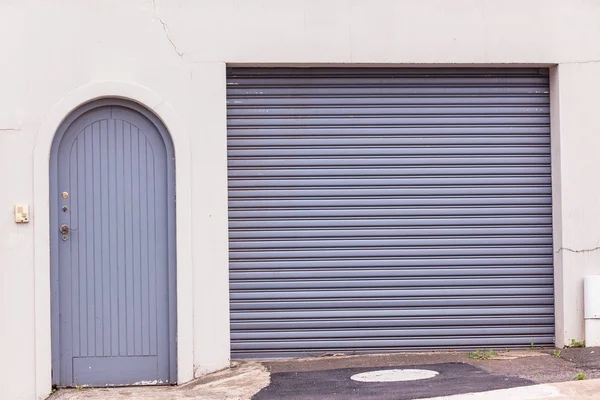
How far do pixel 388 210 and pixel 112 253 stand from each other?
275cm

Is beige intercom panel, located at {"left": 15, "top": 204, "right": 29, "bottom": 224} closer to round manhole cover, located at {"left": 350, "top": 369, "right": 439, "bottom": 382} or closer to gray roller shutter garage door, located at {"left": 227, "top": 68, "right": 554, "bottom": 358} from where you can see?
gray roller shutter garage door, located at {"left": 227, "top": 68, "right": 554, "bottom": 358}

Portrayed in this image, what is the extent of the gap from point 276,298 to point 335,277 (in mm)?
627

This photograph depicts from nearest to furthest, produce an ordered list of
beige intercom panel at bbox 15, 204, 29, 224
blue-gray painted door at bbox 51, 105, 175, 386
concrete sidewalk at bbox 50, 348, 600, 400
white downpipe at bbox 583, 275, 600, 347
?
concrete sidewalk at bbox 50, 348, 600, 400
beige intercom panel at bbox 15, 204, 29, 224
blue-gray painted door at bbox 51, 105, 175, 386
white downpipe at bbox 583, 275, 600, 347

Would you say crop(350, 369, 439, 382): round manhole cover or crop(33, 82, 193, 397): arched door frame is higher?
crop(33, 82, 193, 397): arched door frame

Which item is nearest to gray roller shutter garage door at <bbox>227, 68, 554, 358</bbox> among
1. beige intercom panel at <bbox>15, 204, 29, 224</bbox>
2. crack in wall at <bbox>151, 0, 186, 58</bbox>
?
crack in wall at <bbox>151, 0, 186, 58</bbox>

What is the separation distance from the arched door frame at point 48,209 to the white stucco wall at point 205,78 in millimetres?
13

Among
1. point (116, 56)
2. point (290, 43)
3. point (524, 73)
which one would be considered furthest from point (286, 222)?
point (524, 73)

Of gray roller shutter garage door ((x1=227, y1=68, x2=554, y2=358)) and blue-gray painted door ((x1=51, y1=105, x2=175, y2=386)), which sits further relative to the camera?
gray roller shutter garage door ((x1=227, y1=68, x2=554, y2=358))

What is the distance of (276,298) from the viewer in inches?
325

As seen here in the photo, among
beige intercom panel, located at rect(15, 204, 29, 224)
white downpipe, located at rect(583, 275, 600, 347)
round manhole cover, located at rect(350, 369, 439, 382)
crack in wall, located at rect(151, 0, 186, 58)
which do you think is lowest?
round manhole cover, located at rect(350, 369, 439, 382)

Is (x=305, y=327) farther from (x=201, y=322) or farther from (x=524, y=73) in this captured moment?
(x=524, y=73)

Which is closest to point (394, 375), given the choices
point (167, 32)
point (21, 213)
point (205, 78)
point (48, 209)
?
point (205, 78)

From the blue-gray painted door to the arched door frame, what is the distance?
125 mm

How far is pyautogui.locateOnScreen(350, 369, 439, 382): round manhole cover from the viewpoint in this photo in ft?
24.1
